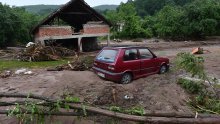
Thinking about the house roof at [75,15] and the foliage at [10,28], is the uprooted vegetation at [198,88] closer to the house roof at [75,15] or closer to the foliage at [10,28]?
the house roof at [75,15]

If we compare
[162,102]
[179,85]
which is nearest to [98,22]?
[179,85]

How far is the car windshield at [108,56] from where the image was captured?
12.5 m

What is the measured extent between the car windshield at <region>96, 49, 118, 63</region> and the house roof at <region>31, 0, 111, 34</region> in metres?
11.8

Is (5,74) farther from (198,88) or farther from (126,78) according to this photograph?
(198,88)

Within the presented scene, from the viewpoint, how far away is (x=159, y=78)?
13742mm

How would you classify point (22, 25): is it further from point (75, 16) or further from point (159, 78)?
point (159, 78)

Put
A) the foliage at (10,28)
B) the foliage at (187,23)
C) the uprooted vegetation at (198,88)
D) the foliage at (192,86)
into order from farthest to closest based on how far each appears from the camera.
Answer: the foliage at (187,23) < the foliage at (10,28) < the foliage at (192,86) < the uprooted vegetation at (198,88)

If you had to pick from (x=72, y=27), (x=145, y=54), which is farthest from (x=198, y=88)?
(x=72, y=27)

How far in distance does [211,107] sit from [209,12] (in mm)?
32733

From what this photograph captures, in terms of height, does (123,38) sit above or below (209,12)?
below

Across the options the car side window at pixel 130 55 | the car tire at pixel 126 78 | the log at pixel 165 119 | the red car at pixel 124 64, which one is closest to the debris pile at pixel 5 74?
the red car at pixel 124 64

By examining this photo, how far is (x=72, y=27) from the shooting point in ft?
88.5

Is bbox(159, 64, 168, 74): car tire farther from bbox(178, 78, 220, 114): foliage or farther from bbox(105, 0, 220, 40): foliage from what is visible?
bbox(105, 0, 220, 40): foliage

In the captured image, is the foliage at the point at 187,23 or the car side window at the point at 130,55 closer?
the car side window at the point at 130,55
